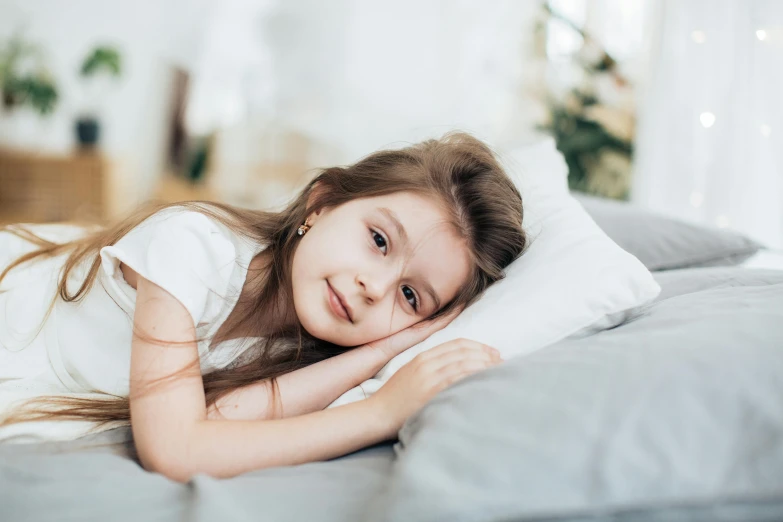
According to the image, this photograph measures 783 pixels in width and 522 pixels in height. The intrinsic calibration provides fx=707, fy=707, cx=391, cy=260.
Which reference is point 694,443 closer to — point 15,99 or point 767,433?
point 767,433

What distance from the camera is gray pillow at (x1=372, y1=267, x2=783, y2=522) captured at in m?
0.57

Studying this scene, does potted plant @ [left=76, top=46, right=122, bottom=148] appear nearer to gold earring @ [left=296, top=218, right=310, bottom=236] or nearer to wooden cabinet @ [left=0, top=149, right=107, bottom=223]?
wooden cabinet @ [left=0, top=149, right=107, bottom=223]

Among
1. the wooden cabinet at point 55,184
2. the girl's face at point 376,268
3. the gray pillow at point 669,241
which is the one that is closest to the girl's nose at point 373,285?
the girl's face at point 376,268

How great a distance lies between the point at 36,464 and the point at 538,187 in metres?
0.94

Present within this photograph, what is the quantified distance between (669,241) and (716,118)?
89cm

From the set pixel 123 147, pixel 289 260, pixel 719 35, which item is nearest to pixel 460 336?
pixel 289 260

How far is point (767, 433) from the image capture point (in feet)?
1.99

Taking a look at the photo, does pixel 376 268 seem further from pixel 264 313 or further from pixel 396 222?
pixel 264 313

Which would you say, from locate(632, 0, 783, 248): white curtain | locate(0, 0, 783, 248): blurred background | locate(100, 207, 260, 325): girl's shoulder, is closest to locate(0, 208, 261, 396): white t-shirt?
locate(100, 207, 260, 325): girl's shoulder

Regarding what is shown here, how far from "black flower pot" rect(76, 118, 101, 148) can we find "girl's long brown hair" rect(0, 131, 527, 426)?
11.6ft

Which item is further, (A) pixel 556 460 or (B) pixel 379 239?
(B) pixel 379 239

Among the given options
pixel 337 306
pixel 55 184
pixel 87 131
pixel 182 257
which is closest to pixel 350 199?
pixel 337 306

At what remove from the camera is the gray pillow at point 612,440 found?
57cm

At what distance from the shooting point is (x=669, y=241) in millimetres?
1549
